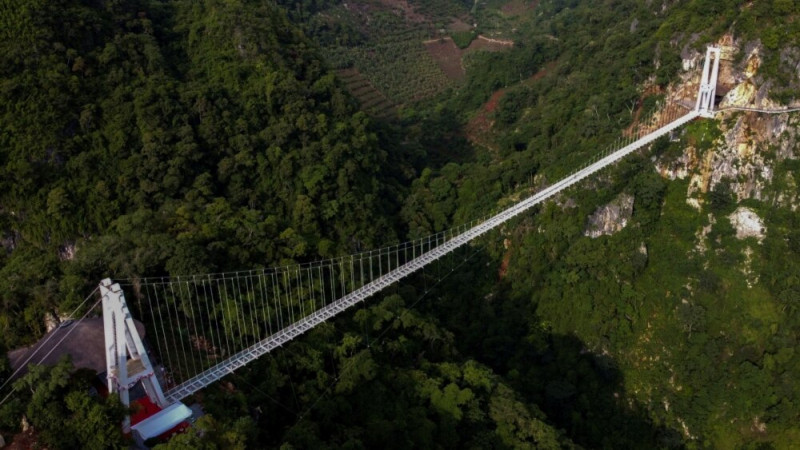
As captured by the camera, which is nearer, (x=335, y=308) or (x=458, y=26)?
(x=335, y=308)

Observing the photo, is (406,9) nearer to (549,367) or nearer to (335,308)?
(549,367)

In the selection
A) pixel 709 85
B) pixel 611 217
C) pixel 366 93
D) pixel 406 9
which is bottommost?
pixel 611 217

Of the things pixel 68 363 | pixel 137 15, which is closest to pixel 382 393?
pixel 68 363

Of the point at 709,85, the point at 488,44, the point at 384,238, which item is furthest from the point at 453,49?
the point at 709,85

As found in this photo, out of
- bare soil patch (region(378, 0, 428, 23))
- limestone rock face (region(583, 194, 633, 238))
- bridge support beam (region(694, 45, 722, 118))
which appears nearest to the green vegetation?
limestone rock face (region(583, 194, 633, 238))

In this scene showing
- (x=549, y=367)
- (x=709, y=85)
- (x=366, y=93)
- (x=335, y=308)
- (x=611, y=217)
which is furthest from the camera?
(x=366, y=93)
